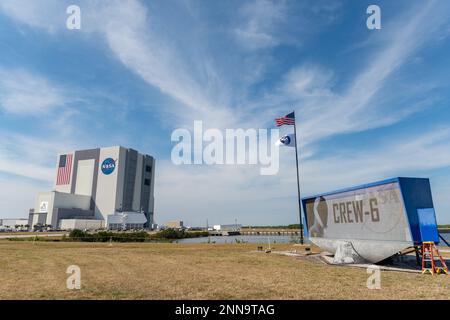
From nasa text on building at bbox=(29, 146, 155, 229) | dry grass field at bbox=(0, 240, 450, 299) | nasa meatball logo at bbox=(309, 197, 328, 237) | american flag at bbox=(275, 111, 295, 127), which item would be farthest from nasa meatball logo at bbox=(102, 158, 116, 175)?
dry grass field at bbox=(0, 240, 450, 299)

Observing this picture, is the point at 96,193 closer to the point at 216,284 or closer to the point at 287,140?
the point at 287,140

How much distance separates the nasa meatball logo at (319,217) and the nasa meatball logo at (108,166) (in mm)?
106479

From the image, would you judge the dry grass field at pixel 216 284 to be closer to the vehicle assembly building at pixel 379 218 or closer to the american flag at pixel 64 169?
the vehicle assembly building at pixel 379 218

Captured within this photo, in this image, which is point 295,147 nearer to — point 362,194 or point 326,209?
point 326,209

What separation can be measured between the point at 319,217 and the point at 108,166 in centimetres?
10946

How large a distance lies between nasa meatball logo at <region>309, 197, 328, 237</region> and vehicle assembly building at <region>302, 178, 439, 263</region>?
17cm

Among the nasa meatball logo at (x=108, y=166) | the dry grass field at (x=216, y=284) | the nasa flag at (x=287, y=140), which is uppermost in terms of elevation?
the nasa meatball logo at (x=108, y=166)

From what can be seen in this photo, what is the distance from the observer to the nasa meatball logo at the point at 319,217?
71.7 feet

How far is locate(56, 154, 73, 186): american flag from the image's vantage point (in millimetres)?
125000

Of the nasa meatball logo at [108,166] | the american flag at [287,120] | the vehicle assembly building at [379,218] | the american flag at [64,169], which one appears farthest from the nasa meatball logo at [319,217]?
the american flag at [64,169]

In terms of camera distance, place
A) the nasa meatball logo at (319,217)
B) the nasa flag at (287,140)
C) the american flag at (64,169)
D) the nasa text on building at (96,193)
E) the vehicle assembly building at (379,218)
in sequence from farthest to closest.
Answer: the american flag at (64,169) → the nasa text on building at (96,193) → the nasa flag at (287,140) → the nasa meatball logo at (319,217) → the vehicle assembly building at (379,218)
